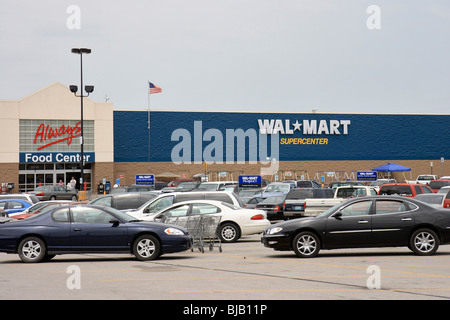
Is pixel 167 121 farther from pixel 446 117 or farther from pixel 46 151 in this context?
pixel 446 117

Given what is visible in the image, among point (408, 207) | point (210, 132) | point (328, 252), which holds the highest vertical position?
point (210, 132)

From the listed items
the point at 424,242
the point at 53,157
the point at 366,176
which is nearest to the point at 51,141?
the point at 53,157

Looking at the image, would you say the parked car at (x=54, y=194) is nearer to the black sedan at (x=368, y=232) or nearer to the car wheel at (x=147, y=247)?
the car wheel at (x=147, y=247)

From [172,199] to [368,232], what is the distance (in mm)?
7707

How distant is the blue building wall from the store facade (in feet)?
9.74

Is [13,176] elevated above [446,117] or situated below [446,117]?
below

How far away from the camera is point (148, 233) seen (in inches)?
610

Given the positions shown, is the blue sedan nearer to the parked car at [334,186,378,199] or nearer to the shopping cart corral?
the shopping cart corral

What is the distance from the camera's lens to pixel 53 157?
60906mm

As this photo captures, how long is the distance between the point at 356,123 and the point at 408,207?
5788 cm

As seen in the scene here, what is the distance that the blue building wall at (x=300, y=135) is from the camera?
6575 centimetres
